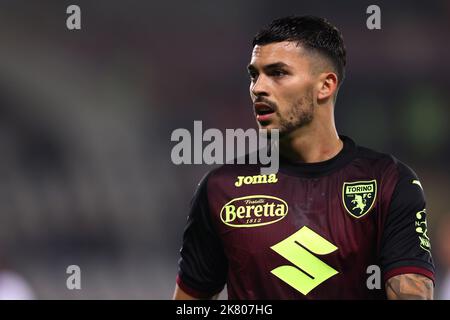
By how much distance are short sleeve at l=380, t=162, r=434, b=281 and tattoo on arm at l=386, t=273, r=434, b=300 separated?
0.02 meters

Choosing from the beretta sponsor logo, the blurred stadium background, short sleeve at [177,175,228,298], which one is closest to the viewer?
the beretta sponsor logo

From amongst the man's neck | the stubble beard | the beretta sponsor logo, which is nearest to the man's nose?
the stubble beard

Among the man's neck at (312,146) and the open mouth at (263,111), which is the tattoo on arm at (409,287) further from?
the open mouth at (263,111)

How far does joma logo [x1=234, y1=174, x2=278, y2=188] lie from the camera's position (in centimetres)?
376

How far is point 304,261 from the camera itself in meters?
3.50

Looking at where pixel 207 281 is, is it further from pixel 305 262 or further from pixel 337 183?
pixel 337 183

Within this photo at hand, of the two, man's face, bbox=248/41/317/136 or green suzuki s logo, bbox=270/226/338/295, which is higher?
man's face, bbox=248/41/317/136

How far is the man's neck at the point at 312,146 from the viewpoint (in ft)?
12.1

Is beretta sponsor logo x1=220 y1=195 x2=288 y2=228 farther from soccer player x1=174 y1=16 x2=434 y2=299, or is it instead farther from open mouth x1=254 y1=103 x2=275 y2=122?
open mouth x1=254 y1=103 x2=275 y2=122

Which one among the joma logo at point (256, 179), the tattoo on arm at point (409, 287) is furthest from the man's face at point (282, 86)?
the tattoo on arm at point (409, 287)

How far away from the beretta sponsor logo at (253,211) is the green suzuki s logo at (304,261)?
0.48ft

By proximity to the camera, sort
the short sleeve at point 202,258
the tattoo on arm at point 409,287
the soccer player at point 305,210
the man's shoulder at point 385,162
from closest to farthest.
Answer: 1. the tattoo on arm at point 409,287
2. the soccer player at point 305,210
3. the man's shoulder at point 385,162
4. the short sleeve at point 202,258

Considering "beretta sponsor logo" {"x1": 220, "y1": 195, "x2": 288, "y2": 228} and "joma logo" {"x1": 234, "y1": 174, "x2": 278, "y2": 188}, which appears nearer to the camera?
"beretta sponsor logo" {"x1": 220, "y1": 195, "x2": 288, "y2": 228}
